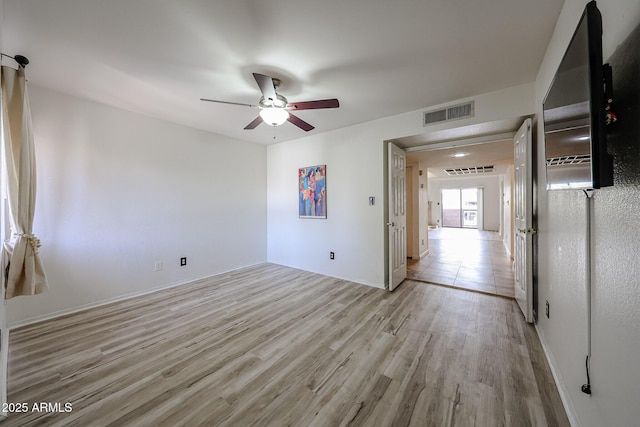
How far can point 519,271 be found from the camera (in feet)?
8.74

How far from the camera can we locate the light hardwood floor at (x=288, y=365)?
1.37 m

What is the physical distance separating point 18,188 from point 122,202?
116 cm

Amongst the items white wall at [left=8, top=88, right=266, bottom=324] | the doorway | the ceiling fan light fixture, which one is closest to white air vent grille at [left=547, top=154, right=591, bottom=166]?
Answer: the ceiling fan light fixture

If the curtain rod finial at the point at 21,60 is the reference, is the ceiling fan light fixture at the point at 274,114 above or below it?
below

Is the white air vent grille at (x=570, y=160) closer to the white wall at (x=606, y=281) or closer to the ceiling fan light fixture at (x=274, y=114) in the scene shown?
the white wall at (x=606, y=281)

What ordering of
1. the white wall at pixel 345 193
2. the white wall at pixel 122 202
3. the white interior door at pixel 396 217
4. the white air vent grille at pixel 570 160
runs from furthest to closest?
the white interior door at pixel 396 217
the white wall at pixel 345 193
the white wall at pixel 122 202
the white air vent grille at pixel 570 160

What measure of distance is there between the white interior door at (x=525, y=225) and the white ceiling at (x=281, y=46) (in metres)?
0.65

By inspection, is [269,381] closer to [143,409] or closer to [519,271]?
[143,409]

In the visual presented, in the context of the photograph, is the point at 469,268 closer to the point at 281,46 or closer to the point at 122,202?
the point at 281,46

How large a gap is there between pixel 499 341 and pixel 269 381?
2029mm

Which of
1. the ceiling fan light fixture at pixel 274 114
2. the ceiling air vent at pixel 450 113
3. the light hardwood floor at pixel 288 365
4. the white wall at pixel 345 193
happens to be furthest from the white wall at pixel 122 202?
the ceiling air vent at pixel 450 113

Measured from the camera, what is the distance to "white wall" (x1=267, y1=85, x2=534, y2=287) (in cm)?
315

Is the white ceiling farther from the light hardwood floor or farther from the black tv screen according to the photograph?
the light hardwood floor

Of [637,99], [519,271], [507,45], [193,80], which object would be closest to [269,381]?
[637,99]
